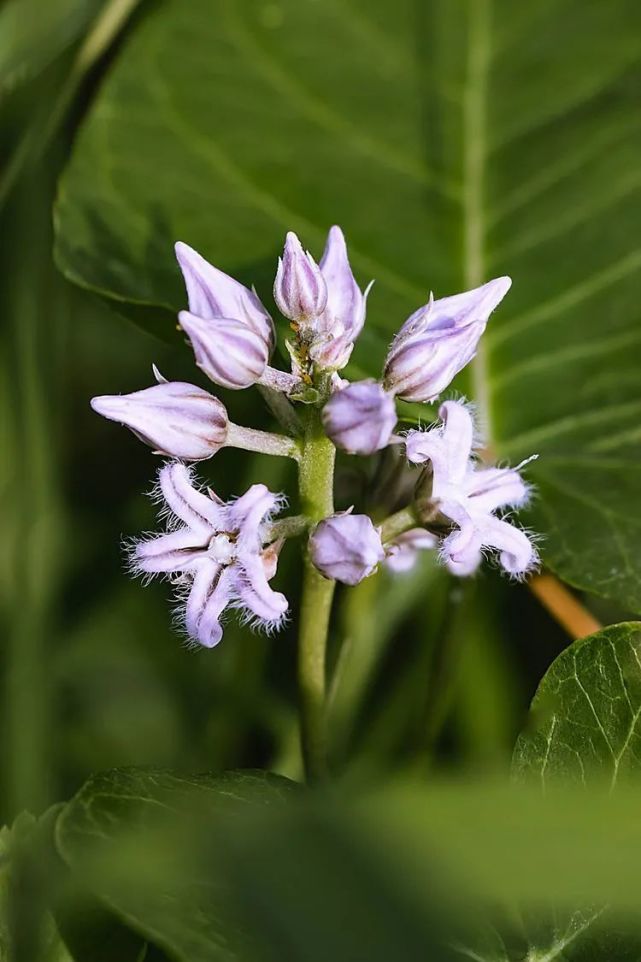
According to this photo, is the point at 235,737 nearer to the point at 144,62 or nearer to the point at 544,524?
the point at 544,524

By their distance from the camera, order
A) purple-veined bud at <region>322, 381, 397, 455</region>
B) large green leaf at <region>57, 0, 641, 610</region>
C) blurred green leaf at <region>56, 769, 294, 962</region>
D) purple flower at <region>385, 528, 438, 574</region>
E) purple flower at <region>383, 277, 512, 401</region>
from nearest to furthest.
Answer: blurred green leaf at <region>56, 769, 294, 962</region> → purple-veined bud at <region>322, 381, 397, 455</region> → purple flower at <region>383, 277, 512, 401</region> → purple flower at <region>385, 528, 438, 574</region> → large green leaf at <region>57, 0, 641, 610</region>

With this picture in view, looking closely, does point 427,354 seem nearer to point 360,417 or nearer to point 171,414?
point 360,417

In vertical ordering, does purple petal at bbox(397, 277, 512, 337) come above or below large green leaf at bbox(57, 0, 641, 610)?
below

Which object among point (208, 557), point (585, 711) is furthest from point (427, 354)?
point (585, 711)

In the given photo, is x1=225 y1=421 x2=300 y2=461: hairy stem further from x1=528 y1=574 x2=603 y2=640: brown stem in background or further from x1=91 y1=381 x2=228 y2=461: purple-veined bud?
x1=528 y1=574 x2=603 y2=640: brown stem in background


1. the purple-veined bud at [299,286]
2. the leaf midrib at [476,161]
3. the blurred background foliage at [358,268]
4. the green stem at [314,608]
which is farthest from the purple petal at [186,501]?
the leaf midrib at [476,161]

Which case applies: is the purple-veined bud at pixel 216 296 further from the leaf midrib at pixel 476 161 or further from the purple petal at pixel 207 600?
the leaf midrib at pixel 476 161

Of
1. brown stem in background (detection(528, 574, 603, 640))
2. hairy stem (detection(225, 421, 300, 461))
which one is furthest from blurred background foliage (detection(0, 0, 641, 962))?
hairy stem (detection(225, 421, 300, 461))
